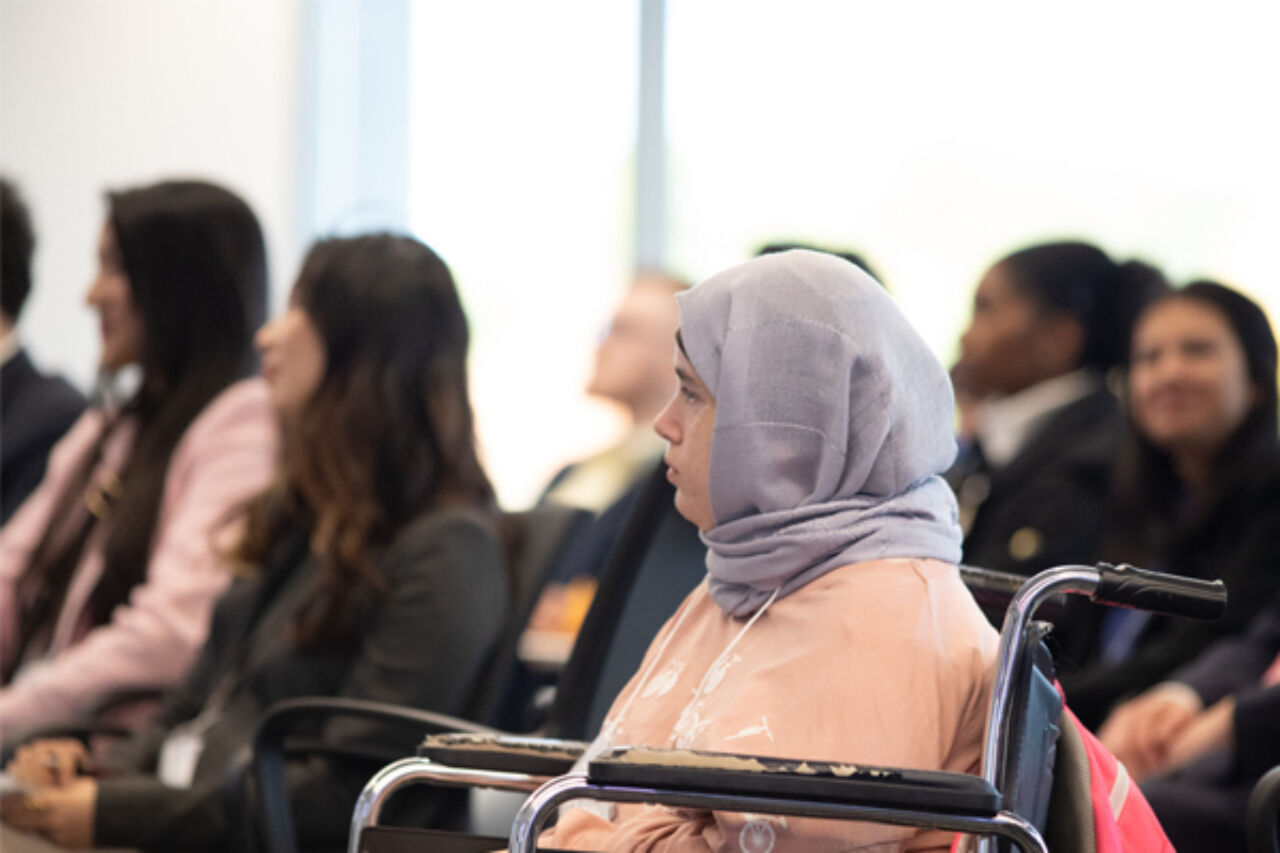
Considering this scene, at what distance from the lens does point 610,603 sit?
1715 mm

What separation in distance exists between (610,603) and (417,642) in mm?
406

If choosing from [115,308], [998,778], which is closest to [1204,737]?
[998,778]

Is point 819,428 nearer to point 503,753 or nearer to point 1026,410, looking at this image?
point 503,753

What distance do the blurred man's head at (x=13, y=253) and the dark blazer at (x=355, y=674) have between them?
5.70 feet

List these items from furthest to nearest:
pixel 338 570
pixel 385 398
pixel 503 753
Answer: pixel 385 398
pixel 338 570
pixel 503 753

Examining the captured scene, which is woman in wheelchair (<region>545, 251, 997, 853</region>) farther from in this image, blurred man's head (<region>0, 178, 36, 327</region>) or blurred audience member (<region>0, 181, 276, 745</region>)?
blurred man's head (<region>0, 178, 36, 327</region>)

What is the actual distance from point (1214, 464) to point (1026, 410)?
56 cm

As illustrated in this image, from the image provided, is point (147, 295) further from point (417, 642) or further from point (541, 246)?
point (541, 246)

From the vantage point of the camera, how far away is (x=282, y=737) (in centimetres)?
173

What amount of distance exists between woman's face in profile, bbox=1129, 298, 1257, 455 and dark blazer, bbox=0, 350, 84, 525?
2.41 m

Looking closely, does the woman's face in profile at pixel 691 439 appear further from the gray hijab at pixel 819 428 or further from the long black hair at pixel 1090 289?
the long black hair at pixel 1090 289

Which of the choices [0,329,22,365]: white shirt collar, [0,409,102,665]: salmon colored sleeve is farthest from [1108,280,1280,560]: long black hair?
[0,329,22,365]: white shirt collar

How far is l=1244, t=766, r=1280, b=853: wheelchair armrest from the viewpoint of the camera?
4.52 ft

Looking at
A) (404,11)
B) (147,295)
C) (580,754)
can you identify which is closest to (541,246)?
(404,11)
